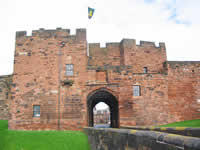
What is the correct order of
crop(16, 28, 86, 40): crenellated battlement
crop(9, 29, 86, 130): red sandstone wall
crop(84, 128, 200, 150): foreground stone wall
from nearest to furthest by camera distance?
1. crop(84, 128, 200, 150): foreground stone wall
2. crop(9, 29, 86, 130): red sandstone wall
3. crop(16, 28, 86, 40): crenellated battlement

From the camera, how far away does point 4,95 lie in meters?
21.9

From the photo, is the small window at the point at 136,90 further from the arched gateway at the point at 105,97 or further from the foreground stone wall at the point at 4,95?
the foreground stone wall at the point at 4,95

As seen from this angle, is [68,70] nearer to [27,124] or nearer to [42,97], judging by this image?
[42,97]

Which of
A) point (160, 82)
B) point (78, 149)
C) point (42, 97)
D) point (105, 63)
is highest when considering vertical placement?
point (105, 63)

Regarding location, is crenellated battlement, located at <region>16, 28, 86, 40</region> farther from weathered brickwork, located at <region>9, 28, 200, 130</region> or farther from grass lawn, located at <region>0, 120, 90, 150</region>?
grass lawn, located at <region>0, 120, 90, 150</region>

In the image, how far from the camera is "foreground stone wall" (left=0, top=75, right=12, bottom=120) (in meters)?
21.4

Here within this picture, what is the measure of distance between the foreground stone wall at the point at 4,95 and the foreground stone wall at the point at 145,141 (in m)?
16.9

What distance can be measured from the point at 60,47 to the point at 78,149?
922 cm

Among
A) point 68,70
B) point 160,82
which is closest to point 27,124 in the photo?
point 68,70

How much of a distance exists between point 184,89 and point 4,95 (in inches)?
724

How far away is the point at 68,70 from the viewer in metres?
16.4

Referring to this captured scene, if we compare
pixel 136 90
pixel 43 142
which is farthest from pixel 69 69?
pixel 43 142

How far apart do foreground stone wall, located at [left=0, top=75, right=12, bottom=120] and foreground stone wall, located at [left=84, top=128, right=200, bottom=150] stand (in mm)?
16865

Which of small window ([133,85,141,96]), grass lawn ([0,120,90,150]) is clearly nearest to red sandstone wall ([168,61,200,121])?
small window ([133,85,141,96])
